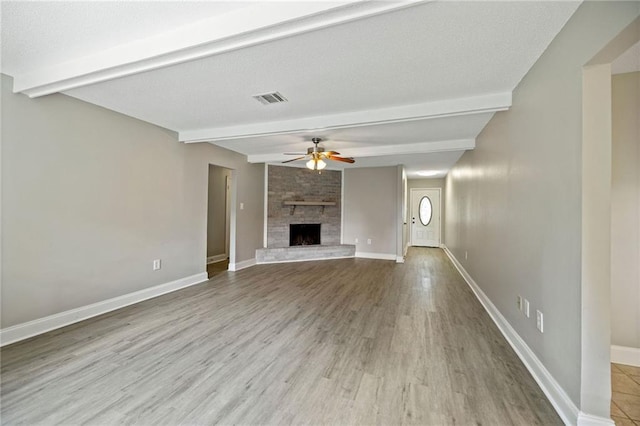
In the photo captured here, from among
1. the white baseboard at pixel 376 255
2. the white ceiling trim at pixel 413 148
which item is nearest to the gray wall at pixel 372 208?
the white baseboard at pixel 376 255

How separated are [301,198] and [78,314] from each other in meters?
4.67

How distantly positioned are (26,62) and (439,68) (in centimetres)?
330

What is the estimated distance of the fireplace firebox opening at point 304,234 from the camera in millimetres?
6727

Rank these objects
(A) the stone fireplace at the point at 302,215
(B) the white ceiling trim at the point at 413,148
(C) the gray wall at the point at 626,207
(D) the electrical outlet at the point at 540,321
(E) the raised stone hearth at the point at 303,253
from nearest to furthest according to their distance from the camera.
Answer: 1. (D) the electrical outlet at the point at 540,321
2. (C) the gray wall at the point at 626,207
3. (B) the white ceiling trim at the point at 413,148
4. (E) the raised stone hearth at the point at 303,253
5. (A) the stone fireplace at the point at 302,215

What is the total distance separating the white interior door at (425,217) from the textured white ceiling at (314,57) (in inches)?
237

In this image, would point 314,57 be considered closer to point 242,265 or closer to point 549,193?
point 549,193

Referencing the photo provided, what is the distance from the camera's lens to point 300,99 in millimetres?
2703

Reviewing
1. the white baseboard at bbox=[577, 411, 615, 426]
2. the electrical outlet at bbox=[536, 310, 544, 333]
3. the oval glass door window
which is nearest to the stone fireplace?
the oval glass door window

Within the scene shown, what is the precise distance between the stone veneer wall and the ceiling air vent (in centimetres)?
355

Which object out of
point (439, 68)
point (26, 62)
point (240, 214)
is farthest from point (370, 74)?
point (240, 214)

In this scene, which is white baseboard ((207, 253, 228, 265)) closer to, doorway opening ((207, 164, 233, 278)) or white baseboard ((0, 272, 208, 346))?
doorway opening ((207, 164, 233, 278))

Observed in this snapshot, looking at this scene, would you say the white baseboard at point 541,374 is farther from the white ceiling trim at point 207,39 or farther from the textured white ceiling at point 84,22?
A: the textured white ceiling at point 84,22

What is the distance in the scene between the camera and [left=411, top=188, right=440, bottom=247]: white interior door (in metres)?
8.84

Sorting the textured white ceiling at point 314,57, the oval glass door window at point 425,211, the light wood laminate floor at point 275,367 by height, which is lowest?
the light wood laminate floor at point 275,367
